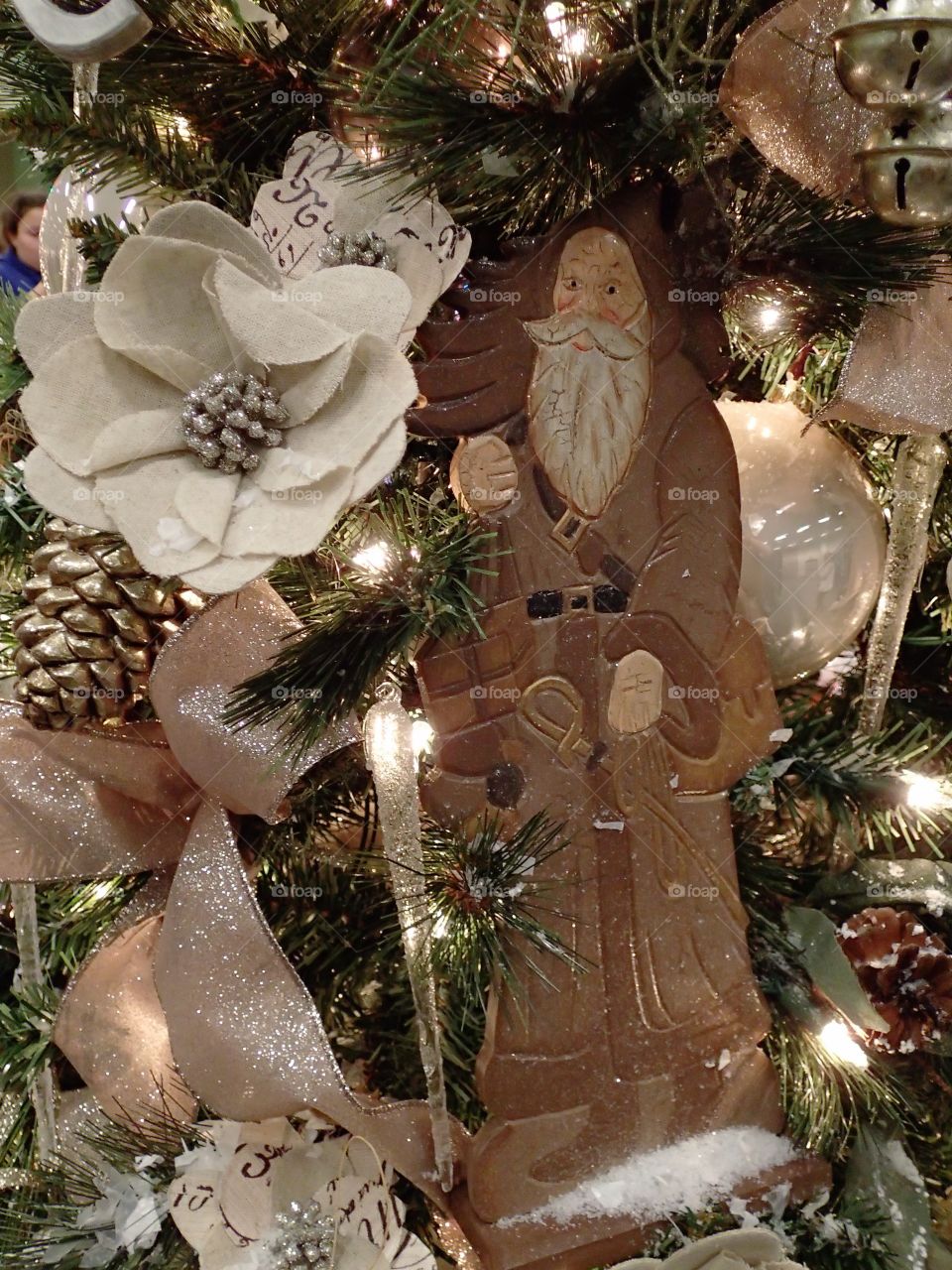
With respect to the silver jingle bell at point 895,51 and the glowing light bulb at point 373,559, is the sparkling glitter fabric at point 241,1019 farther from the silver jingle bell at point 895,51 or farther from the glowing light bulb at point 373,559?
the silver jingle bell at point 895,51

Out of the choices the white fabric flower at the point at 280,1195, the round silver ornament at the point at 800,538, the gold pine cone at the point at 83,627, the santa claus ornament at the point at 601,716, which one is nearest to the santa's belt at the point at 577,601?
the santa claus ornament at the point at 601,716

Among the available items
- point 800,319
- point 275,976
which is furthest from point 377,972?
point 800,319

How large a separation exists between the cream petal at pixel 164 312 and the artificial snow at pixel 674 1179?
0.49 meters

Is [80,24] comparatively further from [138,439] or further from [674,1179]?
[674,1179]

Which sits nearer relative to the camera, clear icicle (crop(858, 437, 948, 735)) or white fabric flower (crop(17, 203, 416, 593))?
white fabric flower (crop(17, 203, 416, 593))

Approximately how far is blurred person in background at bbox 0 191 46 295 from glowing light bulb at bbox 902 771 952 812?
0.95m

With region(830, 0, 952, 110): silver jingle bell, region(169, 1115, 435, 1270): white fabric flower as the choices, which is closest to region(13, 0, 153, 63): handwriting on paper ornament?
region(830, 0, 952, 110): silver jingle bell

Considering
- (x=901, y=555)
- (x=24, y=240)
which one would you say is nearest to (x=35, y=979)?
(x=901, y=555)

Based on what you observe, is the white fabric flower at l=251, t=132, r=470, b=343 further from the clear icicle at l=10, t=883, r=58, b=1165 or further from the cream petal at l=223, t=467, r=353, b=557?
the clear icicle at l=10, t=883, r=58, b=1165

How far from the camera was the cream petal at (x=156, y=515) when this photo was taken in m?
0.51

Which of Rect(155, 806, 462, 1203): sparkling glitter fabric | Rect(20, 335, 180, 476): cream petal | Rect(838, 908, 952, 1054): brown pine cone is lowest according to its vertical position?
Rect(838, 908, 952, 1054): brown pine cone

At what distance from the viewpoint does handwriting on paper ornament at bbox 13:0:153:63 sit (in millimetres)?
549

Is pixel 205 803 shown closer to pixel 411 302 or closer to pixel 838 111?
pixel 411 302

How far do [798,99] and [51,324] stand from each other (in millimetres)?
397
